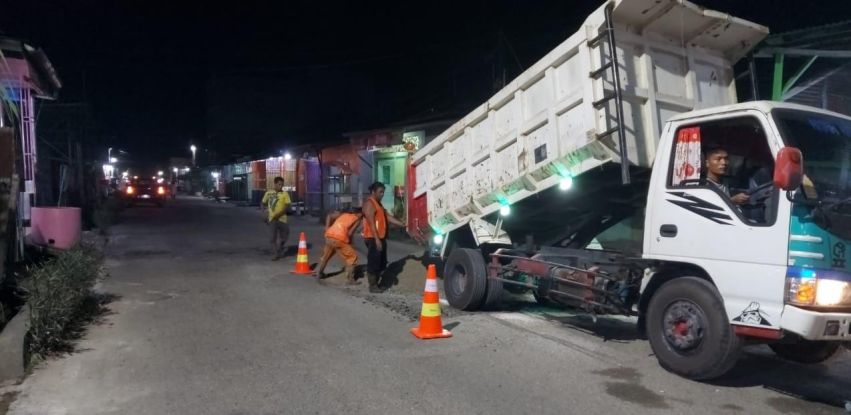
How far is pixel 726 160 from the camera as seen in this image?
16.3 feet

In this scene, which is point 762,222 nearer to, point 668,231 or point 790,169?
point 790,169

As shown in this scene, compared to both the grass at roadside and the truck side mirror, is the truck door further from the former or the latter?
the grass at roadside

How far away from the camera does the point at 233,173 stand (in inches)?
1807

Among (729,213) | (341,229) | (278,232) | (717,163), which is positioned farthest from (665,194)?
(278,232)

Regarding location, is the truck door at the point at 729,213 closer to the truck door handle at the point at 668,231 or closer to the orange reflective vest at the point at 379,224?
the truck door handle at the point at 668,231

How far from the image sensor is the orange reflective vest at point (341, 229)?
30.9ft

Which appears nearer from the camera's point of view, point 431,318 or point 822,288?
point 822,288

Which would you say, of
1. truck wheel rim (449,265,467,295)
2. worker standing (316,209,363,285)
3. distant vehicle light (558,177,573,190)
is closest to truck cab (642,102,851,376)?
distant vehicle light (558,177,573,190)

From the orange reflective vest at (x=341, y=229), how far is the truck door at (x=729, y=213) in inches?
208

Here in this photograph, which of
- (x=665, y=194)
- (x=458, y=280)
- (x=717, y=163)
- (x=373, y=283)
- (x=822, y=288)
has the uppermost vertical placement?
(x=717, y=163)

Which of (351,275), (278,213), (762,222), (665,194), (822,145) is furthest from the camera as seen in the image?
(278,213)

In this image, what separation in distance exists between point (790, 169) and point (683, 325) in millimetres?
1574

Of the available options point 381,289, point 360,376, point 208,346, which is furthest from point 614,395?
point 381,289

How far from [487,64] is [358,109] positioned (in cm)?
2130
